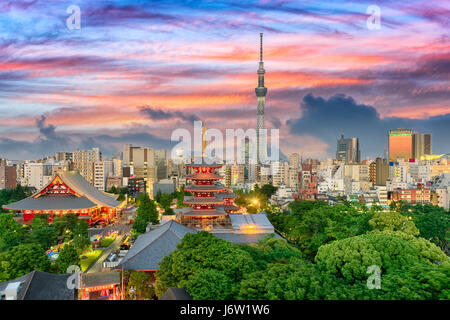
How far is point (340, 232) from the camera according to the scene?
635 inches

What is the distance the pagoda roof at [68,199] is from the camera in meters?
27.7

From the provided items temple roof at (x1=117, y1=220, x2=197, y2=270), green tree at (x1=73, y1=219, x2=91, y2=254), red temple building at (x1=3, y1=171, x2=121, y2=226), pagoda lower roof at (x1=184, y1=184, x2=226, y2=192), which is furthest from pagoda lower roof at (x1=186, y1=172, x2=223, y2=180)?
red temple building at (x1=3, y1=171, x2=121, y2=226)

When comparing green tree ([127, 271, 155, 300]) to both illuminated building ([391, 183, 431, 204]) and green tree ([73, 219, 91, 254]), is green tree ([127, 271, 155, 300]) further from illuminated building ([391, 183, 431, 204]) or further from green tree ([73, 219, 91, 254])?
illuminated building ([391, 183, 431, 204])

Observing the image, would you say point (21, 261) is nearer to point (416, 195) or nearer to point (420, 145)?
point (416, 195)

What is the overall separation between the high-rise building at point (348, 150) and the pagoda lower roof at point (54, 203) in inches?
2925

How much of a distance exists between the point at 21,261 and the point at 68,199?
54.5 ft

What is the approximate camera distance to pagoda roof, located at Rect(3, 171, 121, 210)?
2767cm

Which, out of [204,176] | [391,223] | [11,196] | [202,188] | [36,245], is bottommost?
[11,196]

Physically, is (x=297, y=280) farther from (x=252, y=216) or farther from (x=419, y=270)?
(x=252, y=216)

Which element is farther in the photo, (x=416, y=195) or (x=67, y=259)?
(x=416, y=195)

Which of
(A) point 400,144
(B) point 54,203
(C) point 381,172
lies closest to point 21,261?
(B) point 54,203

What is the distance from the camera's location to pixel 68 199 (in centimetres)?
2867
